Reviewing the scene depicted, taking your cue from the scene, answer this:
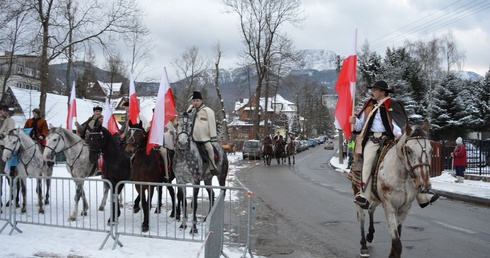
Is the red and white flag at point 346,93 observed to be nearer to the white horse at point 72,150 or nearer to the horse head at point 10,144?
the white horse at point 72,150

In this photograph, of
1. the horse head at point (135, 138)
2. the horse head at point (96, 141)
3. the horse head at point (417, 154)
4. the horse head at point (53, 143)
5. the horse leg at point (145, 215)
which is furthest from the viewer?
the horse head at point (53, 143)

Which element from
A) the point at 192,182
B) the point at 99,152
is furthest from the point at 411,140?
the point at 99,152

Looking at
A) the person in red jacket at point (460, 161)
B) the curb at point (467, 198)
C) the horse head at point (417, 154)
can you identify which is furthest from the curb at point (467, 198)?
the horse head at point (417, 154)

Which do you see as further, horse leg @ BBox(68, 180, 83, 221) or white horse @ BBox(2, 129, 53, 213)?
white horse @ BBox(2, 129, 53, 213)

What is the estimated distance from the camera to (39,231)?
27.2 ft

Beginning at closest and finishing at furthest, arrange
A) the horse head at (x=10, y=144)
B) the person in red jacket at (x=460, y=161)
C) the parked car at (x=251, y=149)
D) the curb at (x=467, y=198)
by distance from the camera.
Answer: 1. the horse head at (x=10, y=144)
2. the curb at (x=467, y=198)
3. the person in red jacket at (x=460, y=161)
4. the parked car at (x=251, y=149)

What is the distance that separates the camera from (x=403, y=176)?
6047mm

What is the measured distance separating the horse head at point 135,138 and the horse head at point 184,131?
1145 mm

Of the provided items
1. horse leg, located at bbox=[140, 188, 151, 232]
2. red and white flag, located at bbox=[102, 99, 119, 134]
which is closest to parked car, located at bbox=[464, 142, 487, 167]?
red and white flag, located at bbox=[102, 99, 119, 134]

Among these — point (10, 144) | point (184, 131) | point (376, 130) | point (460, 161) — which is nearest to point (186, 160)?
point (184, 131)

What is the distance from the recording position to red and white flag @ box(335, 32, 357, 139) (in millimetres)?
7930

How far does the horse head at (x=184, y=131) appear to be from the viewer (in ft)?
26.1

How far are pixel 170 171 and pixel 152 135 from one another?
1.69 metres

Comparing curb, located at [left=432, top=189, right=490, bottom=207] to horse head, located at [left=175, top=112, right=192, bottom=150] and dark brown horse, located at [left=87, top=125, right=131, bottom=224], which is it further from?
dark brown horse, located at [left=87, top=125, right=131, bottom=224]
